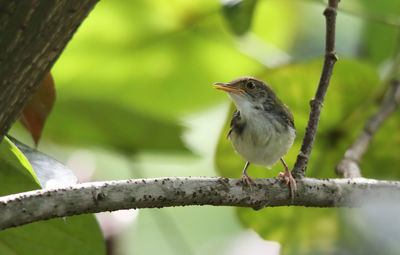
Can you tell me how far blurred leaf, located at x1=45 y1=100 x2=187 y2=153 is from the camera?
7.32 feet

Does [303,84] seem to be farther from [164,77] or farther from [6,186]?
[6,186]

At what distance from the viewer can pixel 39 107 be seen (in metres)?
1.44

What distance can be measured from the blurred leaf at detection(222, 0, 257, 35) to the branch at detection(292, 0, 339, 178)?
0.41m

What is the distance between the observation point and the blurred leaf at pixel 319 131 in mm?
2168

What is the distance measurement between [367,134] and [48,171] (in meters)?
1.37

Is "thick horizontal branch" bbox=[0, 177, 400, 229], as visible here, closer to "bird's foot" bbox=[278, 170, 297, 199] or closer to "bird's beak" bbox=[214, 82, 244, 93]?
"bird's foot" bbox=[278, 170, 297, 199]

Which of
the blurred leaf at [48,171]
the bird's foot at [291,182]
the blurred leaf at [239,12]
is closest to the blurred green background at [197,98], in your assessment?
the blurred leaf at [239,12]

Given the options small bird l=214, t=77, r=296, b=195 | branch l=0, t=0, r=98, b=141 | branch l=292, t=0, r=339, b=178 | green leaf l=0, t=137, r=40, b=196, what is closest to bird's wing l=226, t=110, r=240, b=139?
small bird l=214, t=77, r=296, b=195

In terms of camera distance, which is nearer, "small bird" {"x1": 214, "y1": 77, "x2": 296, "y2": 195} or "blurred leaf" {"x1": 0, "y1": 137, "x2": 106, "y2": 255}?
"blurred leaf" {"x1": 0, "y1": 137, "x2": 106, "y2": 255}

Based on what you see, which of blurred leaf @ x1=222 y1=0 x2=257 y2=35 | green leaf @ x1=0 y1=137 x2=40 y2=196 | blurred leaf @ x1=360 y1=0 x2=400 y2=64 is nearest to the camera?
green leaf @ x1=0 y1=137 x2=40 y2=196

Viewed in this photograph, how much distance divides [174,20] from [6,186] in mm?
1706

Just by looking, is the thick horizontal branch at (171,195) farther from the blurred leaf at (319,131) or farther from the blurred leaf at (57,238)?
the blurred leaf at (319,131)

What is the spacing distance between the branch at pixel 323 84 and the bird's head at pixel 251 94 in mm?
655

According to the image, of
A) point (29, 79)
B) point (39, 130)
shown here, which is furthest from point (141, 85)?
point (29, 79)
